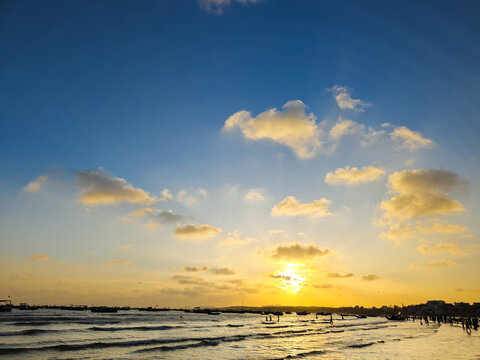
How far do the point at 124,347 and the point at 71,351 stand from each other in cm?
717

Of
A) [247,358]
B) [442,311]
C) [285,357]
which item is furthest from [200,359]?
[442,311]

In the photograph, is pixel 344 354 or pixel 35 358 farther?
pixel 344 354

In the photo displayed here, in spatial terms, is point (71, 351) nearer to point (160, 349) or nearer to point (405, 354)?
point (160, 349)

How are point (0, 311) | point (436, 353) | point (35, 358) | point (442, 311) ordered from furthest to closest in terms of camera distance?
1. point (442, 311)
2. point (0, 311)
3. point (436, 353)
4. point (35, 358)

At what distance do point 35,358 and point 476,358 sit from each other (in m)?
44.8

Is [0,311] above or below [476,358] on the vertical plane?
below

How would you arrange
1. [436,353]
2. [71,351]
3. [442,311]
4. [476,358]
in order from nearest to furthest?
[476,358] → [436,353] → [71,351] → [442,311]

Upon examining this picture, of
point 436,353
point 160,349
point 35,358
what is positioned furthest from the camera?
point 160,349

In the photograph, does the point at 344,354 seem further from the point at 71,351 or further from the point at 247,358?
the point at 71,351

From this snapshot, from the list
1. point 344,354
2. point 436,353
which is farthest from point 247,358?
point 436,353

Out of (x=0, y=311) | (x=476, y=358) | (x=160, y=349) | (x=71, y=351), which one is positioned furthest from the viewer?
(x=0, y=311)

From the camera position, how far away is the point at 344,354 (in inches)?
1475

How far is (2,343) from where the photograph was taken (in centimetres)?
4366

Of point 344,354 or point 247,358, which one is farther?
point 344,354
